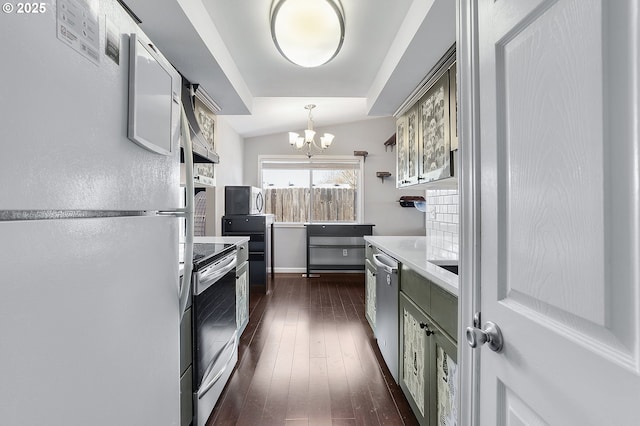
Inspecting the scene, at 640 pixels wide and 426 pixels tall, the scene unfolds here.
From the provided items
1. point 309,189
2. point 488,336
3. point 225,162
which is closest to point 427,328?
point 488,336

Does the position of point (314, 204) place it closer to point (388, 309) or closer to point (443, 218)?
point (443, 218)

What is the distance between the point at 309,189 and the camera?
5.86 meters

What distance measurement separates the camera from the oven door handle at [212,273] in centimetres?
146

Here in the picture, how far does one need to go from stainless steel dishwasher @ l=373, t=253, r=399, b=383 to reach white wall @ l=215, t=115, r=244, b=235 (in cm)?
275

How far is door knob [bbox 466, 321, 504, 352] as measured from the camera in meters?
0.76

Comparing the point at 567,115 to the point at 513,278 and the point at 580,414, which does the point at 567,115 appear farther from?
the point at 580,414

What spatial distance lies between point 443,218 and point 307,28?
1770mm

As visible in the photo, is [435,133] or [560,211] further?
[435,133]

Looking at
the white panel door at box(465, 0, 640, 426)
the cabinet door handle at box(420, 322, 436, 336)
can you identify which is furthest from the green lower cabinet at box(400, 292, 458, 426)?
the white panel door at box(465, 0, 640, 426)

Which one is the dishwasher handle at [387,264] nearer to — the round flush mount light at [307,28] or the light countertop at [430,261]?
the light countertop at [430,261]

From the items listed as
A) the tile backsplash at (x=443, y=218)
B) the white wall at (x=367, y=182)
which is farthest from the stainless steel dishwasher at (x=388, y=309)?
the white wall at (x=367, y=182)

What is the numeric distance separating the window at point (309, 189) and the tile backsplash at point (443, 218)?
2.94 m

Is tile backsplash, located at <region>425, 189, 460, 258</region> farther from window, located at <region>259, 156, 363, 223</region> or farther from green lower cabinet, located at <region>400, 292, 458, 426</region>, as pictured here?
window, located at <region>259, 156, 363, 223</region>

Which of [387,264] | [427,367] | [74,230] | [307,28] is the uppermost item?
[307,28]
